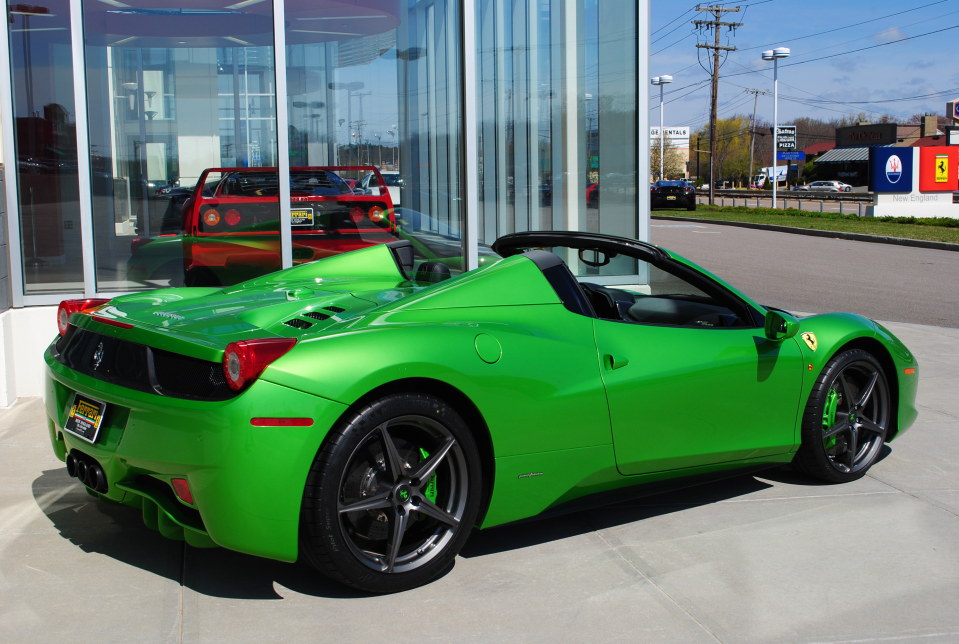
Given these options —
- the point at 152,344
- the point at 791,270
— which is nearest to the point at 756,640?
the point at 152,344

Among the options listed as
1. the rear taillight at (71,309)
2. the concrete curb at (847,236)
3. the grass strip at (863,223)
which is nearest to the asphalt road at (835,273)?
the concrete curb at (847,236)

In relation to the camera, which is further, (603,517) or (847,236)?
(847,236)

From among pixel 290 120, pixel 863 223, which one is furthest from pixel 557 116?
pixel 863 223

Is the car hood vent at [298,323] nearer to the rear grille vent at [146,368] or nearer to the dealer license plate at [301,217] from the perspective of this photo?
the rear grille vent at [146,368]

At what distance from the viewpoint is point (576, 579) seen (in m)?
3.74

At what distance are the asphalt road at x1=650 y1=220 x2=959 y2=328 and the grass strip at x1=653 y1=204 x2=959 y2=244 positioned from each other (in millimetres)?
1397

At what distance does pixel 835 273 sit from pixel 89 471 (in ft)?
48.7

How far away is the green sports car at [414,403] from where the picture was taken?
3234 mm

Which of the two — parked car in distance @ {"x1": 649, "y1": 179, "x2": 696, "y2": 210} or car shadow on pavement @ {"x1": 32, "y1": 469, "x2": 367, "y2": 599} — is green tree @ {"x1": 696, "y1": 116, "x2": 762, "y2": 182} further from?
car shadow on pavement @ {"x1": 32, "y1": 469, "x2": 367, "y2": 599}

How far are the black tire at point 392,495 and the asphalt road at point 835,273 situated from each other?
8790 mm

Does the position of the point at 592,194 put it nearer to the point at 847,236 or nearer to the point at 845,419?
the point at 845,419

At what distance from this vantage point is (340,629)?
3.28 meters

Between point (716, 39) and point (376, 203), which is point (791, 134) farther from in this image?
point (376, 203)

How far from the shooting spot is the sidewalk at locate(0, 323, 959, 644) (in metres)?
3.31
